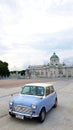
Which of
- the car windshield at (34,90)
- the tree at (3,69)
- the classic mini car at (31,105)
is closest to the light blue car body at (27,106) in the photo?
the classic mini car at (31,105)

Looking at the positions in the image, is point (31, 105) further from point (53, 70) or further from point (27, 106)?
point (53, 70)

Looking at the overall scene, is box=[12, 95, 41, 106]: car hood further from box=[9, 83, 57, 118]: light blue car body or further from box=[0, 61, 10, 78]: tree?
box=[0, 61, 10, 78]: tree

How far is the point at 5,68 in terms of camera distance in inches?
3752

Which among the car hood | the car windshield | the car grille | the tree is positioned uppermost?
the tree

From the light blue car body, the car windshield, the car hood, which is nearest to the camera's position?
the light blue car body

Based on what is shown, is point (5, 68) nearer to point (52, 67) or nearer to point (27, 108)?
point (52, 67)

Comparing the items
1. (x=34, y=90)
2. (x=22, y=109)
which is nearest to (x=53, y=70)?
(x=34, y=90)

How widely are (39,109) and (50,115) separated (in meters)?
1.67

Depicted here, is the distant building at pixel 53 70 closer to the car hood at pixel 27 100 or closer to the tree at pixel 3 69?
the tree at pixel 3 69

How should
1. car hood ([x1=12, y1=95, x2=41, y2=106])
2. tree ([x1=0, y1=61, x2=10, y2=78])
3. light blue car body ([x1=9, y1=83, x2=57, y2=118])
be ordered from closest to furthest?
light blue car body ([x1=9, y1=83, x2=57, y2=118])
car hood ([x1=12, y1=95, x2=41, y2=106])
tree ([x1=0, y1=61, x2=10, y2=78])

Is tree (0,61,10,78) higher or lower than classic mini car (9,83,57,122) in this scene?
higher

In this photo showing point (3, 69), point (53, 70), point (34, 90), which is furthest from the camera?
point (53, 70)

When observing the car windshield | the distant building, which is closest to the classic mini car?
the car windshield

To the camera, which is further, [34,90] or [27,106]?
[34,90]
